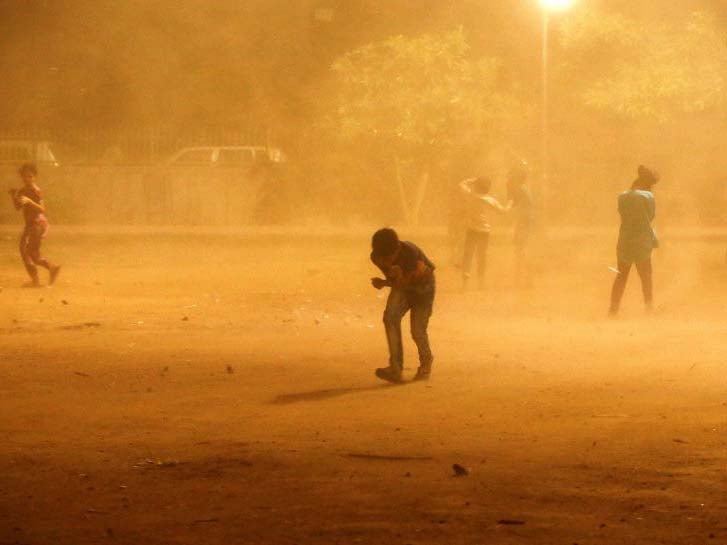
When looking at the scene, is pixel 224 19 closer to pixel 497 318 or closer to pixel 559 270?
pixel 559 270

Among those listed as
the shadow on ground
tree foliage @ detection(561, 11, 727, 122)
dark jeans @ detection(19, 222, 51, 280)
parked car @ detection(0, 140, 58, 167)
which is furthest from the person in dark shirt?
parked car @ detection(0, 140, 58, 167)

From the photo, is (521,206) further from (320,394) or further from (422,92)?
(422,92)

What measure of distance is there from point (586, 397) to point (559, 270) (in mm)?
13120

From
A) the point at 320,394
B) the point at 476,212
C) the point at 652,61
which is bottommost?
the point at 320,394

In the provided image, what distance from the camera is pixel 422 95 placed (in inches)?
1259

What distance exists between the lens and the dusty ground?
6.15 meters

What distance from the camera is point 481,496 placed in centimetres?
655

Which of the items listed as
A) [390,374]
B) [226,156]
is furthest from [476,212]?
[226,156]

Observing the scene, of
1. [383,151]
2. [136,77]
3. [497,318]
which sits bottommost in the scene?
[497,318]

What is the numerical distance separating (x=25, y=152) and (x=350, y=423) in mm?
31228

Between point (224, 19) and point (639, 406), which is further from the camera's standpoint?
point (224, 19)

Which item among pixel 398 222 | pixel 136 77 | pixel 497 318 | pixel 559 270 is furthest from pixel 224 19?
pixel 497 318

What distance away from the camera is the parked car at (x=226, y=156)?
37.7m

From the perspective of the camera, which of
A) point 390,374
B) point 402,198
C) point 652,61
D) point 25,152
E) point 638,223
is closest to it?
point 390,374
